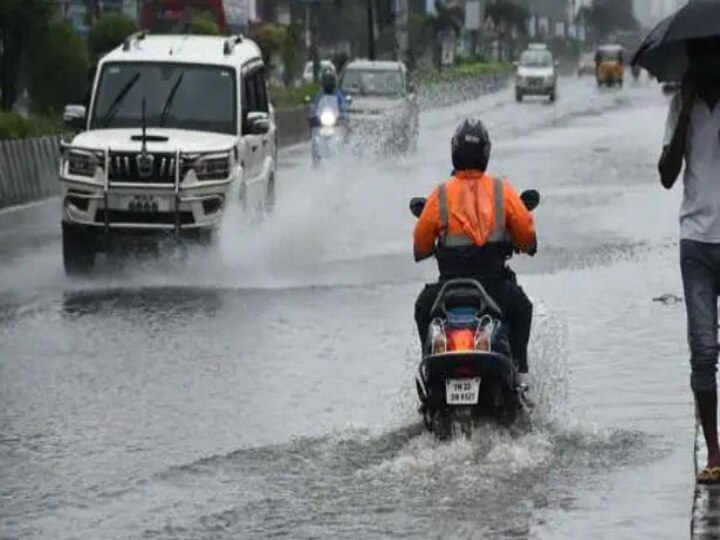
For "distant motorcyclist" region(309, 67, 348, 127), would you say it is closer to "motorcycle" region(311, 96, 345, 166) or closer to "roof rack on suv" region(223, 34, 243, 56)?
"motorcycle" region(311, 96, 345, 166)

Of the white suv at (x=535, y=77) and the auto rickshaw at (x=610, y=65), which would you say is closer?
the white suv at (x=535, y=77)

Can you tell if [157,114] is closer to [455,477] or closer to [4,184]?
[4,184]

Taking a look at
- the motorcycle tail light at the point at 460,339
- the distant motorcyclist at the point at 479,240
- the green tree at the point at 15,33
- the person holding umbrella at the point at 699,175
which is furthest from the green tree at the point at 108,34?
the person holding umbrella at the point at 699,175

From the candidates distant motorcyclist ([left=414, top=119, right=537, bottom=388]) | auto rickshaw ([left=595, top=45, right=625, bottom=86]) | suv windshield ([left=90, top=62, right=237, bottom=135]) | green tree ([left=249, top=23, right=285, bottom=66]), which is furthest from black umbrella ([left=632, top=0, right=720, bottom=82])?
auto rickshaw ([left=595, top=45, right=625, bottom=86])

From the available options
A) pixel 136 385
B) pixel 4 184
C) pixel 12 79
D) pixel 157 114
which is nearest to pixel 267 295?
pixel 157 114

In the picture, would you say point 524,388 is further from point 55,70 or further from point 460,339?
point 55,70

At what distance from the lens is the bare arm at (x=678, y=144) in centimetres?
933

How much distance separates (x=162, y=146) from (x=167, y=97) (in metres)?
1.20

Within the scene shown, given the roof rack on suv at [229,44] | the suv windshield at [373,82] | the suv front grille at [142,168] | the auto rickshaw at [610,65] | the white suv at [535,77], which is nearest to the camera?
the suv front grille at [142,168]

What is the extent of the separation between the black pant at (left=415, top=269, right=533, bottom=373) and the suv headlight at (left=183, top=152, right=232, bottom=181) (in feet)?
30.1

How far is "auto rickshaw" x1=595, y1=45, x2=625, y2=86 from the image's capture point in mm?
100750

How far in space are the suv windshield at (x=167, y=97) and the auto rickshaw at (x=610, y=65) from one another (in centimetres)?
8052

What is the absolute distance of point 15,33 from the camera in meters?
38.0

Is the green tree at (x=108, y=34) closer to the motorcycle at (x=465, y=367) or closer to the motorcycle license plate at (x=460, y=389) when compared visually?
the motorcycle at (x=465, y=367)
